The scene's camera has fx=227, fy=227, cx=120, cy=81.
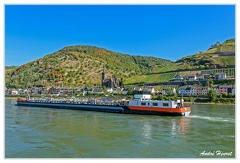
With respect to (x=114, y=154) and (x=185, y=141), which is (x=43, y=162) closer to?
(x=114, y=154)

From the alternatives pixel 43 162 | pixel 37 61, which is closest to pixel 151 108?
pixel 43 162

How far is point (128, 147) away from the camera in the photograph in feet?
52.3

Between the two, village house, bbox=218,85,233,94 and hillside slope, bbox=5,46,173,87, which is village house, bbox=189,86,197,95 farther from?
hillside slope, bbox=5,46,173,87

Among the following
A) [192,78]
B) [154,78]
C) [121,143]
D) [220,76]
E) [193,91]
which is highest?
[154,78]

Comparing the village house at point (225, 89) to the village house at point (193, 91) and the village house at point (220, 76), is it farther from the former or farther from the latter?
the village house at point (220, 76)

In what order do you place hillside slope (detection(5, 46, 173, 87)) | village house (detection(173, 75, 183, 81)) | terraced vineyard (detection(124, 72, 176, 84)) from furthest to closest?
hillside slope (detection(5, 46, 173, 87)) → terraced vineyard (detection(124, 72, 176, 84)) → village house (detection(173, 75, 183, 81))

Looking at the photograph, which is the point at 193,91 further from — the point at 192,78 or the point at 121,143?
the point at 121,143

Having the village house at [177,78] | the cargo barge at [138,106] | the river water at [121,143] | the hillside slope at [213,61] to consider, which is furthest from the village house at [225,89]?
the river water at [121,143]

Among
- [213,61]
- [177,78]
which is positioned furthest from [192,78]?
[213,61]

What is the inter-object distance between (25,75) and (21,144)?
16338 cm

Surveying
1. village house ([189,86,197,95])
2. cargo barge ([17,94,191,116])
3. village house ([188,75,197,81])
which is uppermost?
village house ([188,75,197,81])

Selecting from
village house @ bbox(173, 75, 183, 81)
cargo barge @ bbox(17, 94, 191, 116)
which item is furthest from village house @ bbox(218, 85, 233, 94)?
cargo barge @ bbox(17, 94, 191, 116)

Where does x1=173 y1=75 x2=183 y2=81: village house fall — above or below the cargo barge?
above

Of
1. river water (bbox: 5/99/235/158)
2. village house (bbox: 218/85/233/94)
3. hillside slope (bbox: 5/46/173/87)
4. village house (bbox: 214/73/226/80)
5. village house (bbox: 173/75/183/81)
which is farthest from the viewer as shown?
hillside slope (bbox: 5/46/173/87)
